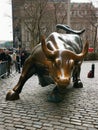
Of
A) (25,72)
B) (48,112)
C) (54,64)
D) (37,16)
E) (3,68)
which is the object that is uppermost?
(37,16)

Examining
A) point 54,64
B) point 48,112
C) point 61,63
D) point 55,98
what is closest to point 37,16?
point 55,98

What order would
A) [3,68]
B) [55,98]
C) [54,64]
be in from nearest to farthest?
[54,64] → [55,98] → [3,68]

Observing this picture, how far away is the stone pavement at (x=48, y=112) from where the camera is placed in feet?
18.2

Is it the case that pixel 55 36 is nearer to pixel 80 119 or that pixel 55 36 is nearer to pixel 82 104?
pixel 82 104

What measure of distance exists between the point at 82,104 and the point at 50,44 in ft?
6.23

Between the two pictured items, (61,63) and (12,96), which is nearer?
(61,63)

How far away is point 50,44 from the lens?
732 cm

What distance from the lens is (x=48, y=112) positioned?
6512 mm

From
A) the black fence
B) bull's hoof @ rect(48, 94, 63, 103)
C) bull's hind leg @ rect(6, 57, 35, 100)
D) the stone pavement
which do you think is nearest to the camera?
the stone pavement

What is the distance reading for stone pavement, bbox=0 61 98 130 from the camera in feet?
18.2

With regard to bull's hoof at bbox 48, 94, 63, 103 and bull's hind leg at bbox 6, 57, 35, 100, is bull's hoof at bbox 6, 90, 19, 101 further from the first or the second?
bull's hoof at bbox 48, 94, 63, 103

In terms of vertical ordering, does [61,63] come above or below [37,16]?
below

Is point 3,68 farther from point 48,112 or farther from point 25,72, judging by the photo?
point 48,112

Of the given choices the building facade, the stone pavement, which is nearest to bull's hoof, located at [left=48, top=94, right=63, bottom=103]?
the stone pavement
